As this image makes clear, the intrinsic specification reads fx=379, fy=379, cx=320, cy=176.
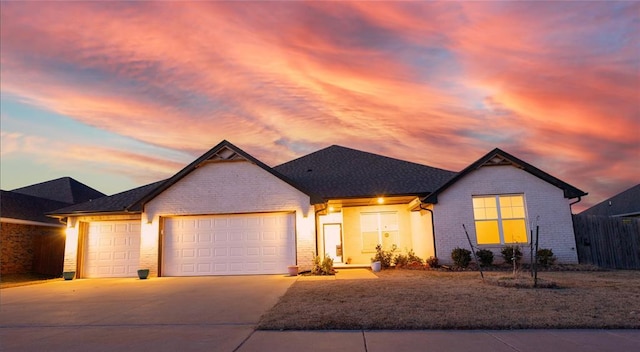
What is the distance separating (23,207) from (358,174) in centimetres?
1845

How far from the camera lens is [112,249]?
1728cm

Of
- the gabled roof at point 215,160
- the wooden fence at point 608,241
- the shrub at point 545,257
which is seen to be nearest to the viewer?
the shrub at point 545,257

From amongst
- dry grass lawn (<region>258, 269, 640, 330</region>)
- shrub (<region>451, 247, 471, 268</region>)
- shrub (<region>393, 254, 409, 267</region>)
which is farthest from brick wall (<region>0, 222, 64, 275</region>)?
shrub (<region>451, 247, 471, 268</region>)

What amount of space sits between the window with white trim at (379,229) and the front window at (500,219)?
4191 mm

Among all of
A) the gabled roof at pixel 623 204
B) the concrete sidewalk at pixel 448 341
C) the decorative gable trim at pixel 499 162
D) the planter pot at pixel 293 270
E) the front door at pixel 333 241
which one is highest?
the decorative gable trim at pixel 499 162

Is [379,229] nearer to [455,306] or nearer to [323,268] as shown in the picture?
[323,268]

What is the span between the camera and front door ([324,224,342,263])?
63.1ft

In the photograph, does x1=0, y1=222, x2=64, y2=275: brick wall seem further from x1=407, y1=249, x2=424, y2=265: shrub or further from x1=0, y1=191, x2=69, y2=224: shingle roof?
x1=407, y1=249, x2=424, y2=265: shrub

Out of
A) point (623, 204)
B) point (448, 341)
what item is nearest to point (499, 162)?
point (448, 341)

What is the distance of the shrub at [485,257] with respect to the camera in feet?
49.2

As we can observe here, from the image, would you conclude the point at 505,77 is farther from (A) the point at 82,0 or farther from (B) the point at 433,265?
(A) the point at 82,0

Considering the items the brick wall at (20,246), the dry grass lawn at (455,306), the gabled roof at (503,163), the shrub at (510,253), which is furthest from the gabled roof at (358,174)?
the brick wall at (20,246)

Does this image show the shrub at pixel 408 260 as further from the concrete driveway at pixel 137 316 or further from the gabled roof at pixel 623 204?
the gabled roof at pixel 623 204

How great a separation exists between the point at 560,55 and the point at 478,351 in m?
12.5
